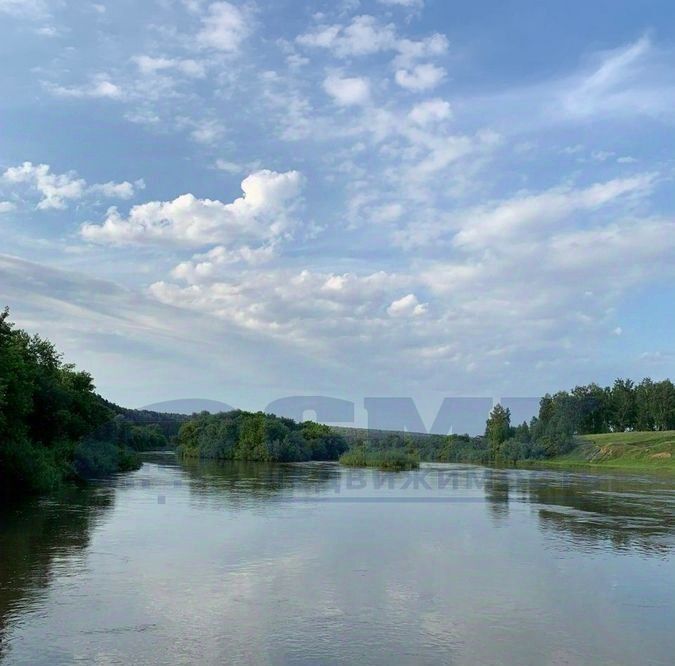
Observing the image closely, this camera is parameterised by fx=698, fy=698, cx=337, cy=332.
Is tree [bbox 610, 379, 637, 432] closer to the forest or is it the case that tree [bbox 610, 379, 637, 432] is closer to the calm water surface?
the forest

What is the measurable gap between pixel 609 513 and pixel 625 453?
215ft

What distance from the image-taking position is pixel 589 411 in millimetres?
132500

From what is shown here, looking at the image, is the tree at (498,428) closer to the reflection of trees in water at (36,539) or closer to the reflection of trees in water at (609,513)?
the reflection of trees in water at (609,513)

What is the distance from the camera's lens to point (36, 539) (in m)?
20.5

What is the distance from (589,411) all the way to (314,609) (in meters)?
129

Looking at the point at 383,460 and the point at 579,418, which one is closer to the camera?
the point at 383,460

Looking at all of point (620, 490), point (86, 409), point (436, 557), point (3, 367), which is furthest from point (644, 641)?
point (86, 409)

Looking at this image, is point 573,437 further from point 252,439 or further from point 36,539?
point 36,539

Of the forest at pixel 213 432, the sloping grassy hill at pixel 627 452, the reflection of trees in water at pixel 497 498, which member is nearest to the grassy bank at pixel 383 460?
the forest at pixel 213 432

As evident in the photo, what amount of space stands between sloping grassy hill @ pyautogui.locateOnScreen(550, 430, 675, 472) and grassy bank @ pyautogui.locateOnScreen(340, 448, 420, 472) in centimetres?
2730

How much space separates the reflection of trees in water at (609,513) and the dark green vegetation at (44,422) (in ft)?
75.9

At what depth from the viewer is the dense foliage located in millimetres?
105188

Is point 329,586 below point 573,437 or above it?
below

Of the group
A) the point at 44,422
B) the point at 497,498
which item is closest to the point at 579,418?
the point at 497,498
